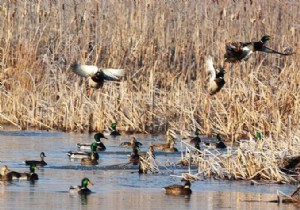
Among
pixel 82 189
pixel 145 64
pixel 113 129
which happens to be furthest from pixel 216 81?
pixel 145 64

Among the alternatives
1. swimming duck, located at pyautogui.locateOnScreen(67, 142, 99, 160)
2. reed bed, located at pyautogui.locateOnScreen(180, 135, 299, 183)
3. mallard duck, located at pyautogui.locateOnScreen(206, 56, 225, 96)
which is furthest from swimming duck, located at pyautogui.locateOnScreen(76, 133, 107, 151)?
reed bed, located at pyautogui.locateOnScreen(180, 135, 299, 183)

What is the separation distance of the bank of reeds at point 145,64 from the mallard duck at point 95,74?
2307mm

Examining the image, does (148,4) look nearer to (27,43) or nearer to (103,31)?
(103,31)

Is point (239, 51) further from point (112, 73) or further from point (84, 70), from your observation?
point (84, 70)

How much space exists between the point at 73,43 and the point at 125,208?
9.80 m

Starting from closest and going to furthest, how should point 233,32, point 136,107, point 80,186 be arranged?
point 80,186 → point 136,107 → point 233,32

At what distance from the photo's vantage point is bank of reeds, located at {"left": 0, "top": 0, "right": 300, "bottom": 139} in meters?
18.3


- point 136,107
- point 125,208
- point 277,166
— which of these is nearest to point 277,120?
point 277,166

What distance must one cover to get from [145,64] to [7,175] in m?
7.11

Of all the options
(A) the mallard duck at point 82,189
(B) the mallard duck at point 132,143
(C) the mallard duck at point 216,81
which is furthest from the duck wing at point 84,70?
(A) the mallard duck at point 82,189

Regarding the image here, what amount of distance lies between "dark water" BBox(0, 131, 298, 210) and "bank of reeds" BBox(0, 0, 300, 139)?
2011 mm

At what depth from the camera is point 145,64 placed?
794 inches

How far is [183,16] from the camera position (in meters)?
21.4

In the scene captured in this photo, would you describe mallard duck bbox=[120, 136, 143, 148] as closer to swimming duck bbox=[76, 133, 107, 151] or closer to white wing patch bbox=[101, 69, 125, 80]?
swimming duck bbox=[76, 133, 107, 151]
